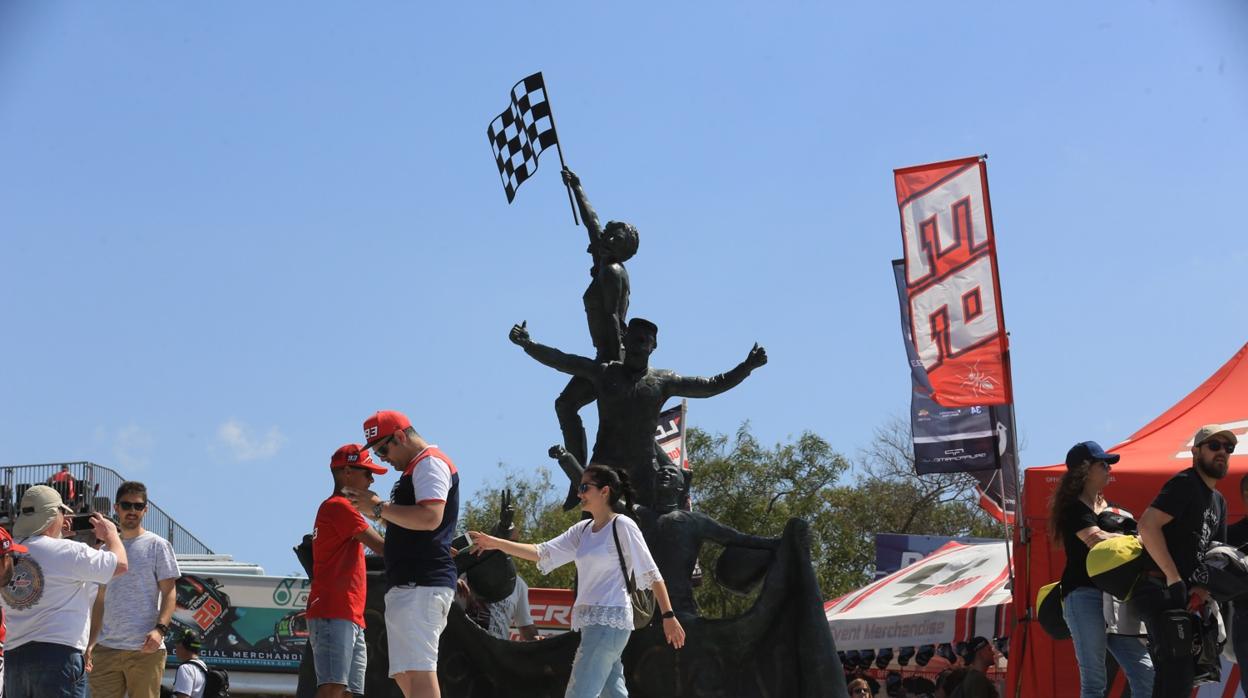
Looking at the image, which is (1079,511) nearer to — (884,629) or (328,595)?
(328,595)

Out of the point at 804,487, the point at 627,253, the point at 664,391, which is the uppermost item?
the point at 627,253

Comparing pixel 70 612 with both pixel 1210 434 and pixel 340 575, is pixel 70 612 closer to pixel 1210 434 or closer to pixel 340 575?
pixel 340 575

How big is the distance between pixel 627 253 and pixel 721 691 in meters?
3.37

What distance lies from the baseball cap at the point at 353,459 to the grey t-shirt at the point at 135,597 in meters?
1.50

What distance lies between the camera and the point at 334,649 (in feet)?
21.0

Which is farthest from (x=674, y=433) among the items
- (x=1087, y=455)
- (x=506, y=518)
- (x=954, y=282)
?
(x=1087, y=455)

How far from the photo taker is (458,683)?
324 inches

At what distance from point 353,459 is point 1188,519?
3822mm

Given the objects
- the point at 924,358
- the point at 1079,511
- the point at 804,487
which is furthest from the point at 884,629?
the point at 804,487

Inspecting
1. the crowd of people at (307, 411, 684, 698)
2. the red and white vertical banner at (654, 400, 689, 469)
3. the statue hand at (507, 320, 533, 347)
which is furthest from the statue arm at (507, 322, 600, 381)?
the red and white vertical banner at (654, 400, 689, 469)

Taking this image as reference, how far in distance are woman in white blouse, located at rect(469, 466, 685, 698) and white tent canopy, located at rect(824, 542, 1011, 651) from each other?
776 centimetres

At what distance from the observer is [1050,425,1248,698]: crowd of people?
6.25m

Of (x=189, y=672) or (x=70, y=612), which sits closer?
(x=70, y=612)

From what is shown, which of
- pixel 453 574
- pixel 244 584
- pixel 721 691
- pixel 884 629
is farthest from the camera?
pixel 244 584
